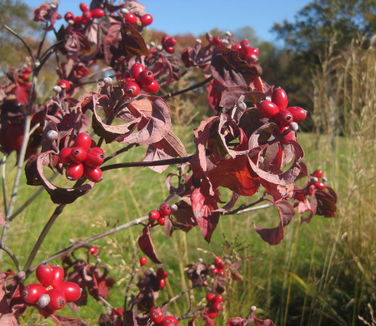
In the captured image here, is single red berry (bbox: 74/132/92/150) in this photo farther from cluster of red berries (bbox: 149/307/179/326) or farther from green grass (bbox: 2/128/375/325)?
green grass (bbox: 2/128/375/325)

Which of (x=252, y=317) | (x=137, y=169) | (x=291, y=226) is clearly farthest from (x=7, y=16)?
(x=252, y=317)

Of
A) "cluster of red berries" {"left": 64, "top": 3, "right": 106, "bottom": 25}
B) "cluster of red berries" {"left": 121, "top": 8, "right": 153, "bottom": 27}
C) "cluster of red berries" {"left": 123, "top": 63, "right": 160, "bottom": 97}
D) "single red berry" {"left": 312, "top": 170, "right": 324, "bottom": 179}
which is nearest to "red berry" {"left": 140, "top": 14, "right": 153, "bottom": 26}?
"cluster of red berries" {"left": 121, "top": 8, "right": 153, "bottom": 27}

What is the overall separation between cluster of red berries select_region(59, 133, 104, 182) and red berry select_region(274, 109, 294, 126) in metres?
0.22

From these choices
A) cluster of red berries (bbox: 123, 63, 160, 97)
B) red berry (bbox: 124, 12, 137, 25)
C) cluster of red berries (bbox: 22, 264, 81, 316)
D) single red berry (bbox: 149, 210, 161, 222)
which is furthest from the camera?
red berry (bbox: 124, 12, 137, 25)

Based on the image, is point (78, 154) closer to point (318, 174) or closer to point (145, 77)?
point (145, 77)

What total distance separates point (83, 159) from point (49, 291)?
0.16 metres

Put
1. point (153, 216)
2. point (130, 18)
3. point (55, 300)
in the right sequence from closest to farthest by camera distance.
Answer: point (55, 300) < point (153, 216) < point (130, 18)

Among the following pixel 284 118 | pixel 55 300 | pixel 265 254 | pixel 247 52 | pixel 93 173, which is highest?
pixel 247 52

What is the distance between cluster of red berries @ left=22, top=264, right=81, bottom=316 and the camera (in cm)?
43

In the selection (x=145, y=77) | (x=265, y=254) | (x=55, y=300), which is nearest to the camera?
(x=55, y=300)

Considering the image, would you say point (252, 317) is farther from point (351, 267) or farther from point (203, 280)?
point (351, 267)

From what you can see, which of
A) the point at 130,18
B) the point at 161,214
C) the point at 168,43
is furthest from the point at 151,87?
the point at 168,43

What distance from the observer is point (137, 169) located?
104 inches

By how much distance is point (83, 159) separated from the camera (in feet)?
1.48
